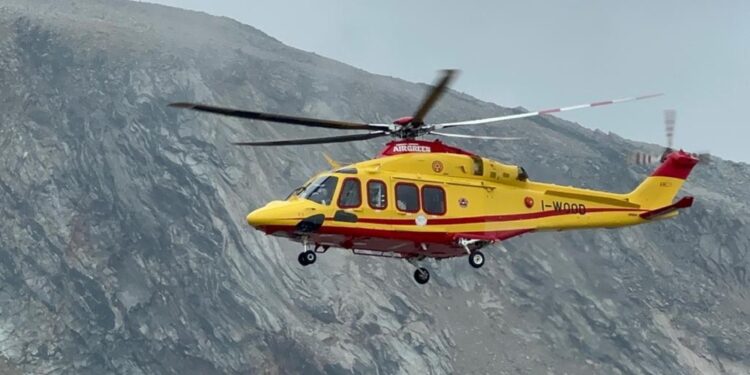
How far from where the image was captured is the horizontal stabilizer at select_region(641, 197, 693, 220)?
144 ft

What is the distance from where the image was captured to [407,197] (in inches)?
1602

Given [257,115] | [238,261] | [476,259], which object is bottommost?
[238,261]

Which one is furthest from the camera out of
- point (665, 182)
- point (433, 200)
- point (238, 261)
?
point (238, 261)

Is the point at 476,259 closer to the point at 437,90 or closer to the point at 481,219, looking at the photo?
the point at 481,219

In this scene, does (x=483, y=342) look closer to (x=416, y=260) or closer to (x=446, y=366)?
(x=446, y=366)

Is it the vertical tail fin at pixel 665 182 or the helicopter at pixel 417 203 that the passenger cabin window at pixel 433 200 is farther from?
the vertical tail fin at pixel 665 182

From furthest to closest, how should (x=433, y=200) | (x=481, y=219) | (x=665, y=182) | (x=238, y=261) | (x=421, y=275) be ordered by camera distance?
(x=238, y=261) < (x=665, y=182) < (x=421, y=275) < (x=481, y=219) < (x=433, y=200)

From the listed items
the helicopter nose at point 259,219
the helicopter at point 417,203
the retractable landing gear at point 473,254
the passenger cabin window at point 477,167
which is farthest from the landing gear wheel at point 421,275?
the helicopter nose at point 259,219

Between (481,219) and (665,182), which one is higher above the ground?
(665,182)

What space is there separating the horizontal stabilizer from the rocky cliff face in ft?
275

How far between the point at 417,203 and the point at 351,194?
242 centimetres

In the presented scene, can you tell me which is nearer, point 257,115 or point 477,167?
point 257,115

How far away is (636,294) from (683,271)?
33.7 ft

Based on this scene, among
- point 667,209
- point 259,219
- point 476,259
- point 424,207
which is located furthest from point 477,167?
point 259,219
